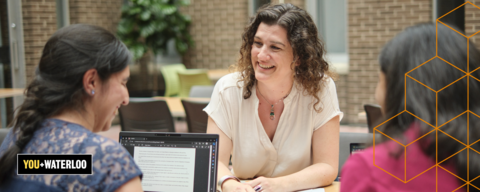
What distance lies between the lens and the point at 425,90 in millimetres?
866

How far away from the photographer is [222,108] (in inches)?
75.7

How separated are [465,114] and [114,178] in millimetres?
824

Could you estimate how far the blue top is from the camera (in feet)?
3.27

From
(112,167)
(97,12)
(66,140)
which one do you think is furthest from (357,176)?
(97,12)

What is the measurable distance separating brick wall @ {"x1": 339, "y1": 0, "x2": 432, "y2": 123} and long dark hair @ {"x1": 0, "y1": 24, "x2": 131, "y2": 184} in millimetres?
5231

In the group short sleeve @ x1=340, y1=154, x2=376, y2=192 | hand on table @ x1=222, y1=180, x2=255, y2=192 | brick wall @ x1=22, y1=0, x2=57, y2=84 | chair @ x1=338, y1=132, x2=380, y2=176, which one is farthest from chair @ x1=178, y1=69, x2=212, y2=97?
short sleeve @ x1=340, y1=154, x2=376, y2=192

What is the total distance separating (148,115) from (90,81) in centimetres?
263

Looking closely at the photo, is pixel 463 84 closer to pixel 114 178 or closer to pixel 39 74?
pixel 114 178

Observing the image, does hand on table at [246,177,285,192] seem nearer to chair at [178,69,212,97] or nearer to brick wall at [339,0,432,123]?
brick wall at [339,0,432,123]

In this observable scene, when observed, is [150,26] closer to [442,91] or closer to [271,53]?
[271,53]

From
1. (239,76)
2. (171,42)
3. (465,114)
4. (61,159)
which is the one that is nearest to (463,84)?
(465,114)

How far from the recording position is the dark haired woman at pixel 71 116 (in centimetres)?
101

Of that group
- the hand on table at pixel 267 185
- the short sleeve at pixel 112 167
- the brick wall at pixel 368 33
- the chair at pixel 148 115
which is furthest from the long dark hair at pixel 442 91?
the brick wall at pixel 368 33

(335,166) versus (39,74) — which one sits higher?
(39,74)
